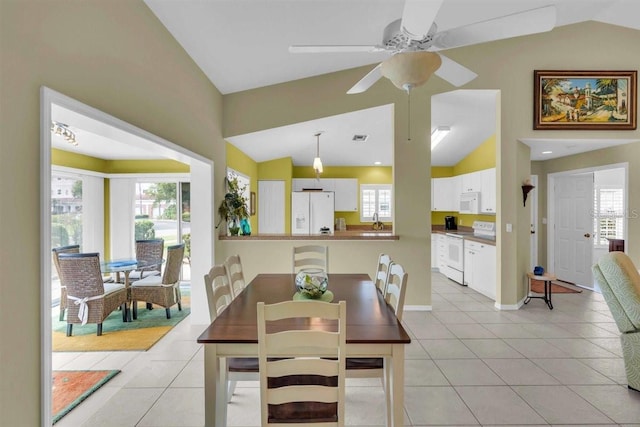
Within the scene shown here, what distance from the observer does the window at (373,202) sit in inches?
307

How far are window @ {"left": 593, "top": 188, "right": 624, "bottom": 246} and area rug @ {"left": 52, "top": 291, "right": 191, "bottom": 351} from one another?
6648 mm

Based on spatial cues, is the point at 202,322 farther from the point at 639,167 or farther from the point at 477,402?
the point at 639,167

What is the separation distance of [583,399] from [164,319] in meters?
4.29

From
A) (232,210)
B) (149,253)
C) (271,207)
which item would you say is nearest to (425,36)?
(232,210)

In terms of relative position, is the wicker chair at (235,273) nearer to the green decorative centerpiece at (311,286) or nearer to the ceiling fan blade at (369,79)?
the green decorative centerpiece at (311,286)

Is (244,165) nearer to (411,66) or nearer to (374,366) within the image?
(411,66)

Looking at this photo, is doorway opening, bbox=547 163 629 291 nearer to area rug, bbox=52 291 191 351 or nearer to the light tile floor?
the light tile floor

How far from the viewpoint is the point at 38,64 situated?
1531mm

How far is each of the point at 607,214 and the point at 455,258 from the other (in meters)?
2.44

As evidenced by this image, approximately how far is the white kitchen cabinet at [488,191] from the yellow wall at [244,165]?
422 cm

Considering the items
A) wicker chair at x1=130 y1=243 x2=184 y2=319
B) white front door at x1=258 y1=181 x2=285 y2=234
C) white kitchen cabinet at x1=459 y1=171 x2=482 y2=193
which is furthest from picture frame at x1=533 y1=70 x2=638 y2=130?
wicker chair at x1=130 y1=243 x2=184 y2=319

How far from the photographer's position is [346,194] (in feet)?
25.3

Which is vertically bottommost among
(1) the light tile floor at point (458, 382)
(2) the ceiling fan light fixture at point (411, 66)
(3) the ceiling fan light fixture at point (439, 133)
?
(1) the light tile floor at point (458, 382)

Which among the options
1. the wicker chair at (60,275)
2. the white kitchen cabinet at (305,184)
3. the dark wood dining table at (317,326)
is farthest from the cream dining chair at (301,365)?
the white kitchen cabinet at (305,184)
